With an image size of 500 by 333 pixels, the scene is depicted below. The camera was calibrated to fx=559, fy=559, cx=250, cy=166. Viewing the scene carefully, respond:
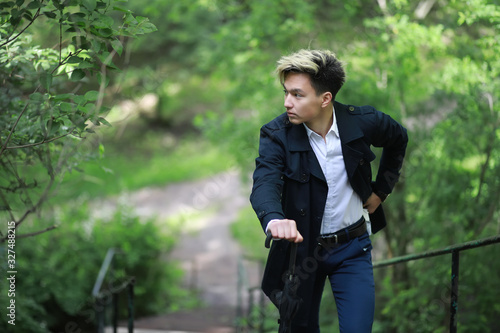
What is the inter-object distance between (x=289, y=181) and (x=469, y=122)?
10.0 feet

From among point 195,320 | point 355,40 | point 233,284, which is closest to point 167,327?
point 195,320

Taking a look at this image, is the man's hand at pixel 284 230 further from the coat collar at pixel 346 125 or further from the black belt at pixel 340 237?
the coat collar at pixel 346 125

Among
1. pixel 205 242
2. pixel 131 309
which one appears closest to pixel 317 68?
pixel 131 309

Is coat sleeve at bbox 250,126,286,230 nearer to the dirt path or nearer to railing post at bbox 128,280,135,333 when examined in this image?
railing post at bbox 128,280,135,333

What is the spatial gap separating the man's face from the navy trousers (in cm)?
65

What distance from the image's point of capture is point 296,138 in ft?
8.61

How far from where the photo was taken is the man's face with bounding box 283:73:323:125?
256 cm

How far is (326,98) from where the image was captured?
2631mm

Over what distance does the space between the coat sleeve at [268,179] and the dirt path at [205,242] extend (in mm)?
5500

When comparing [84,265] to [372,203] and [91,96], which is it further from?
[372,203]

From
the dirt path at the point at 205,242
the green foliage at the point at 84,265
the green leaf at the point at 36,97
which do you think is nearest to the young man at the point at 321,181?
the green leaf at the point at 36,97

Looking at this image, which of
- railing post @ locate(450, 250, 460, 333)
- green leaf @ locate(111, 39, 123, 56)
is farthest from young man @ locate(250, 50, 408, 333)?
green leaf @ locate(111, 39, 123, 56)

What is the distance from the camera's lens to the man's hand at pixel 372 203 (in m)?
2.90

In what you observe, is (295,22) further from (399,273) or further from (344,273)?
(344,273)
